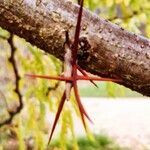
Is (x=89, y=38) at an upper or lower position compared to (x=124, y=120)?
upper

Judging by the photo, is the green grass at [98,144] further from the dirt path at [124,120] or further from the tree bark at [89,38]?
the tree bark at [89,38]

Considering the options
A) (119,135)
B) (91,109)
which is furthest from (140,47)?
(91,109)

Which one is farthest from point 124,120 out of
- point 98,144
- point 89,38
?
point 89,38

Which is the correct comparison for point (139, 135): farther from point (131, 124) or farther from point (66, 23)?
point (66, 23)

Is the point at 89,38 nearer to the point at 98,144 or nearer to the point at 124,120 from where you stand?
the point at 98,144

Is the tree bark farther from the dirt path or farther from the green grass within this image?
the dirt path

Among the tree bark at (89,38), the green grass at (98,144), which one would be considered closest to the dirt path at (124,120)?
the green grass at (98,144)

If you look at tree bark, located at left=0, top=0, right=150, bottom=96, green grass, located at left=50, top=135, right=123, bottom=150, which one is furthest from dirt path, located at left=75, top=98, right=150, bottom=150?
tree bark, located at left=0, top=0, right=150, bottom=96
